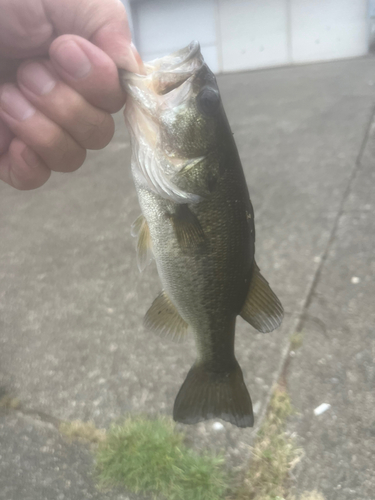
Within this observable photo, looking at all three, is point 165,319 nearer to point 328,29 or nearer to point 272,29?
point 272,29

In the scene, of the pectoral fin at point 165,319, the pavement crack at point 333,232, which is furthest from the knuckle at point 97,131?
the pavement crack at point 333,232

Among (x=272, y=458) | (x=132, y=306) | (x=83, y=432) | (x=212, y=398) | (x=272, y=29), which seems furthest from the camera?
(x=272, y=29)

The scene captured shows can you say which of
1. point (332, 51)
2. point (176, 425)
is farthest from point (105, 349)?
point (332, 51)

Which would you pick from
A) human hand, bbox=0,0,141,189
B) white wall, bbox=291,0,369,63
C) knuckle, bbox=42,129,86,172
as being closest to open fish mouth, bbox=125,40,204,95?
human hand, bbox=0,0,141,189

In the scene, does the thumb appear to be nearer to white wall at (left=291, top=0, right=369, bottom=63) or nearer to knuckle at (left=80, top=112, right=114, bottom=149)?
knuckle at (left=80, top=112, right=114, bottom=149)

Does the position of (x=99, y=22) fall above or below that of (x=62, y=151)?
above

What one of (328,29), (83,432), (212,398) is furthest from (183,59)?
(328,29)
